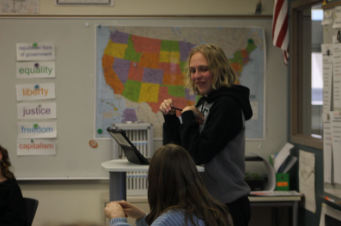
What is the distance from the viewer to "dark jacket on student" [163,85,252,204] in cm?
150

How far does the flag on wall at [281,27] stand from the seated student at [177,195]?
2254 mm

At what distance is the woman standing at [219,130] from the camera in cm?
151

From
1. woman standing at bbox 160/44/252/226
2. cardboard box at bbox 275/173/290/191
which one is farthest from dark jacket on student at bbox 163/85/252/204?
cardboard box at bbox 275/173/290/191

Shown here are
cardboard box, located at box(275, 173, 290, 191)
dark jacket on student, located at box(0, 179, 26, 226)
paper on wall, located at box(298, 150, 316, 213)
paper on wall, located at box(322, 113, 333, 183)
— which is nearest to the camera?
dark jacket on student, located at box(0, 179, 26, 226)

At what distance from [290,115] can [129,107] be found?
142cm

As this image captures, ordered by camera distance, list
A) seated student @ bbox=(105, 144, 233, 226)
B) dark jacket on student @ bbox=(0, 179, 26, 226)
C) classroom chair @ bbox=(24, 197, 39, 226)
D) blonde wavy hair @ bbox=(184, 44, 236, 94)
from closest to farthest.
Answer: seated student @ bbox=(105, 144, 233, 226)
blonde wavy hair @ bbox=(184, 44, 236, 94)
dark jacket on student @ bbox=(0, 179, 26, 226)
classroom chair @ bbox=(24, 197, 39, 226)

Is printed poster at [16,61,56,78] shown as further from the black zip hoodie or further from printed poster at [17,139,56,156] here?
the black zip hoodie

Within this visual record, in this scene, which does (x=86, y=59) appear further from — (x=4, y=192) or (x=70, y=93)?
(x=4, y=192)

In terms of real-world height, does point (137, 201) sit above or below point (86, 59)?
below

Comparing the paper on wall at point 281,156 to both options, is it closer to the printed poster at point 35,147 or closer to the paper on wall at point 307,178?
the paper on wall at point 307,178

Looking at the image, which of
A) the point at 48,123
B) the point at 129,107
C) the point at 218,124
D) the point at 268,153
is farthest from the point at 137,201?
the point at 218,124

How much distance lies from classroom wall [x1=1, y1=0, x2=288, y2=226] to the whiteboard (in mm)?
81

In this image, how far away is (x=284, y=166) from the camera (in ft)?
10.5

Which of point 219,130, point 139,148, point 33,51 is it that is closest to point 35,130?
point 33,51
